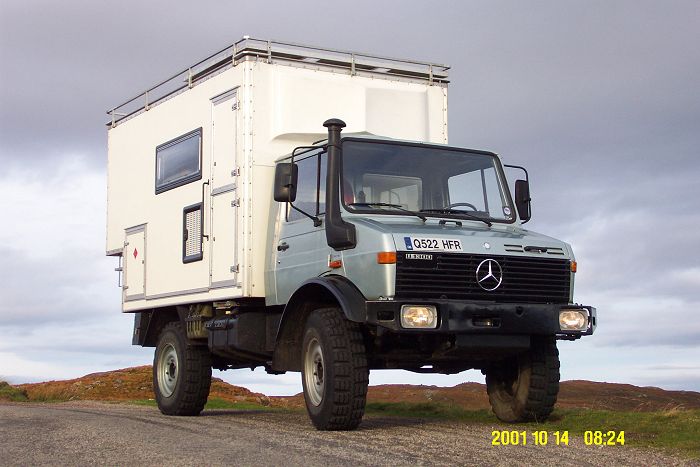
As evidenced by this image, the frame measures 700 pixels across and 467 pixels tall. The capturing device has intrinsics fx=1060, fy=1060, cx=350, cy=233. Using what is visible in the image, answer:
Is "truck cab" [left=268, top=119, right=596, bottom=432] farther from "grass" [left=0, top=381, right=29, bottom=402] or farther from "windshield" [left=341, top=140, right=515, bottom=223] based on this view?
"grass" [left=0, top=381, right=29, bottom=402]

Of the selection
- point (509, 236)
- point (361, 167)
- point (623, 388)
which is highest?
point (361, 167)

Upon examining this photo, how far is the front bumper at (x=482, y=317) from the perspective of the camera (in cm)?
1074

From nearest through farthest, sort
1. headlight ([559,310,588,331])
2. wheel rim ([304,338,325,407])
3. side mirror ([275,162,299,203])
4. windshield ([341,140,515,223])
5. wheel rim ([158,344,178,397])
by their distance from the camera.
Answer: headlight ([559,310,588,331])
wheel rim ([304,338,325,407])
side mirror ([275,162,299,203])
windshield ([341,140,515,223])
wheel rim ([158,344,178,397])

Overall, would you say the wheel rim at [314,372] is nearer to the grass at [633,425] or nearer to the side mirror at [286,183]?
the side mirror at [286,183]

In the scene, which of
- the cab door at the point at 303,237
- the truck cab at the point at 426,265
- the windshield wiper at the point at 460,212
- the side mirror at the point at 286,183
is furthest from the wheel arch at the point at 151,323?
the windshield wiper at the point at 460,212

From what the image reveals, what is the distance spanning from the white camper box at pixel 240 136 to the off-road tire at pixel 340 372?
226cm

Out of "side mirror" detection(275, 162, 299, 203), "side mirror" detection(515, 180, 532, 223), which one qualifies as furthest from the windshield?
"side mirror" detection(275, 162, 299, 203)

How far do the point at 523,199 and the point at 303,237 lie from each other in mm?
2721

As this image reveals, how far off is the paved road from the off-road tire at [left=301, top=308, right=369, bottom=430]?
0.21 m

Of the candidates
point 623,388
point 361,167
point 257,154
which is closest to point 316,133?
point 257,154

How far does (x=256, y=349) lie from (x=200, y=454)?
4086mm

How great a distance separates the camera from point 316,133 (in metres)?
13.8

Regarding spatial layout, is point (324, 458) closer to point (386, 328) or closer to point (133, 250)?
point (386, 328)

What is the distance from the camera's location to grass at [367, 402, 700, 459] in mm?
10602
